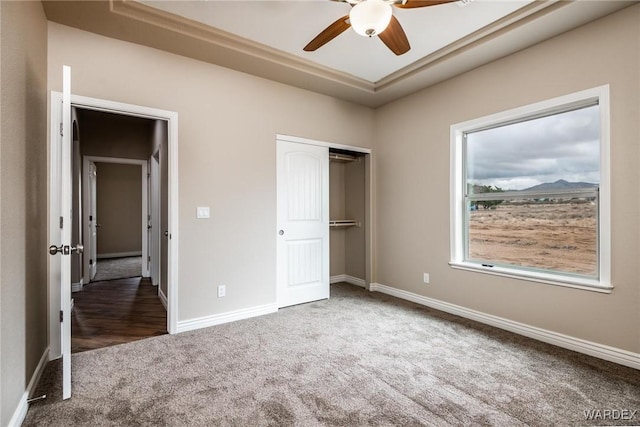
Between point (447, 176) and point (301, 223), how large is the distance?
1872 mm

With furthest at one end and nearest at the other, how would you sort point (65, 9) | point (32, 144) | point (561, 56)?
point (561, 56) < point (65, 9) < point (32, 144)

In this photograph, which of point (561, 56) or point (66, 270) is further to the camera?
point (561, 56)

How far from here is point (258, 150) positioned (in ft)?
11.8

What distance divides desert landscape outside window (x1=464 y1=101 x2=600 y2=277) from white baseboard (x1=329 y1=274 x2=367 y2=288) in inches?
72.2

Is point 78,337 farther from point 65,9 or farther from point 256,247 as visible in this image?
point 65,9

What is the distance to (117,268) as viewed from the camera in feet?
21.2

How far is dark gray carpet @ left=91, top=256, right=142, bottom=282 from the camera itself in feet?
18.6

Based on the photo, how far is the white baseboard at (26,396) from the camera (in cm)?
167

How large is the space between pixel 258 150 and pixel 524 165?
2828 millimetres

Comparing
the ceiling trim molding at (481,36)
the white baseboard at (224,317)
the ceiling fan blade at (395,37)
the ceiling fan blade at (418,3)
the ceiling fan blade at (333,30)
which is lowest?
the white baseboard at (224,317)

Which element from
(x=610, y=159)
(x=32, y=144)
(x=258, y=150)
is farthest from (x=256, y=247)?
(x=610, y=159)

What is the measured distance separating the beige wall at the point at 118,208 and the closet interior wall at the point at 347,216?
5886mm

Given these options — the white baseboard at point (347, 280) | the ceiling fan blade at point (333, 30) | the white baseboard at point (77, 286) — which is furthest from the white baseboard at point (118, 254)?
the ceiling fan blade at point (333, 30)

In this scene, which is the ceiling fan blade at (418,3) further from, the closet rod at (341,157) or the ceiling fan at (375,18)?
the closet rod at (341,157)
